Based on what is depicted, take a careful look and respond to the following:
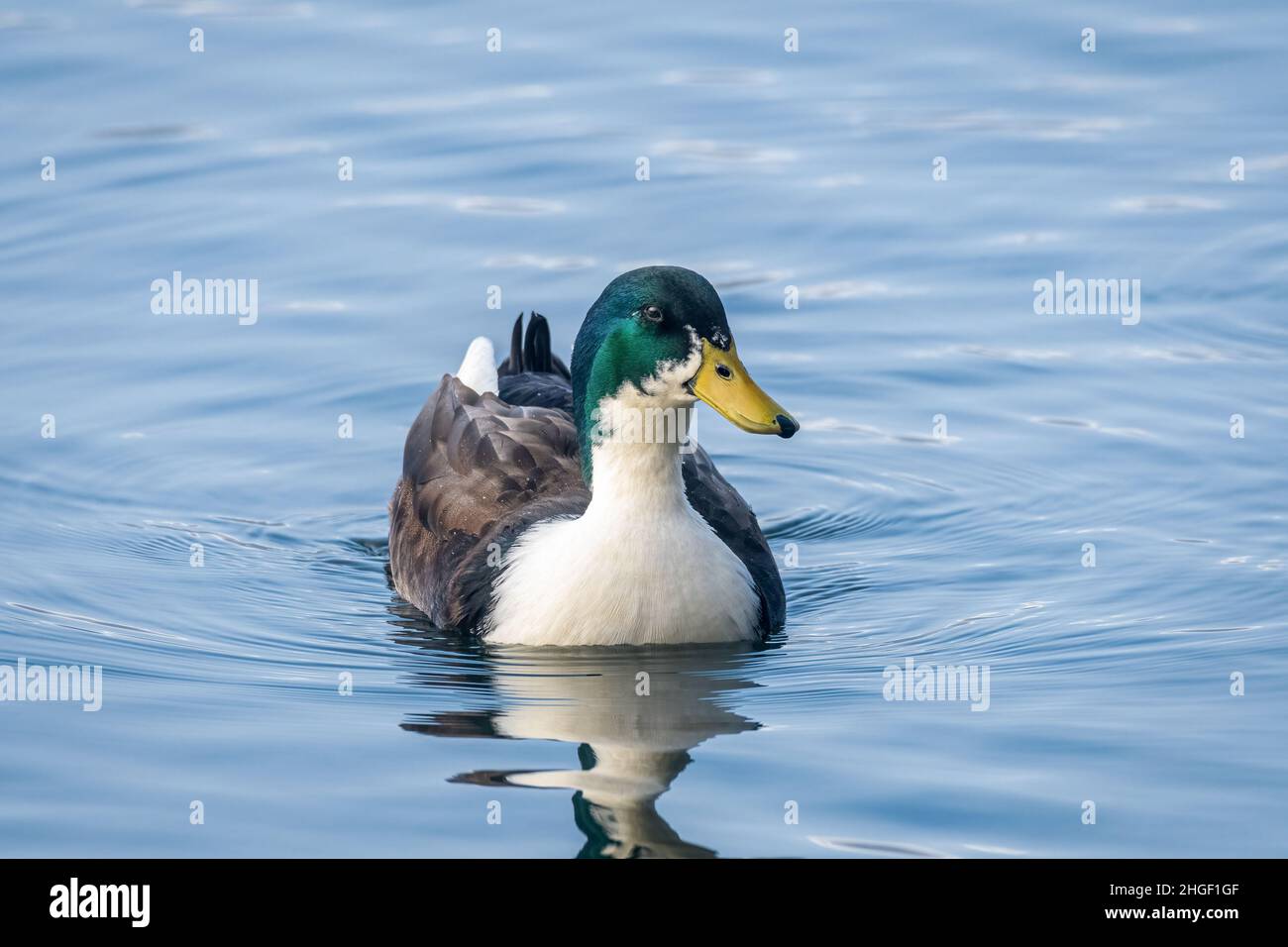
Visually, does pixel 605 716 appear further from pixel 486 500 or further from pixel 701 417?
pixel 701 417

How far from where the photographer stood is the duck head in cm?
972

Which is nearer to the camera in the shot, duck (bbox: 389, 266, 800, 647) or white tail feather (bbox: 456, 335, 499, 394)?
duck (bbox: 389, 266, 800, 647)

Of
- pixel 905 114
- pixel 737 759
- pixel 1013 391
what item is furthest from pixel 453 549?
pixel 905 114

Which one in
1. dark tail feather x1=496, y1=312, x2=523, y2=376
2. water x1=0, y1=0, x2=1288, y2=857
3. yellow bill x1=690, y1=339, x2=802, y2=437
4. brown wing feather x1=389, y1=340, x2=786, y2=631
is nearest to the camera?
water x1=0, y1=0, x2=1288, y2=857

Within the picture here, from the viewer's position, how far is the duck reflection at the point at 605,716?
27.6 ft

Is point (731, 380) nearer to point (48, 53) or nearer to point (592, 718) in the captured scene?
point (592, 718)

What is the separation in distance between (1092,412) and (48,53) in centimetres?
1065

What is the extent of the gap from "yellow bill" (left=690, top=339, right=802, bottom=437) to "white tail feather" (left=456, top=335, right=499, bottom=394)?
7.73 ft

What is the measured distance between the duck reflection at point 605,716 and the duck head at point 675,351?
1199mm

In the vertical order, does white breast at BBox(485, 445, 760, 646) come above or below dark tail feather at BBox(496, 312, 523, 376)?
below

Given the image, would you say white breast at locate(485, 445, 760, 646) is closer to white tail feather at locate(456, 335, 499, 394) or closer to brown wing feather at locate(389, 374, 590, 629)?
brown wing feather at locate(389, 374, 590, 629)

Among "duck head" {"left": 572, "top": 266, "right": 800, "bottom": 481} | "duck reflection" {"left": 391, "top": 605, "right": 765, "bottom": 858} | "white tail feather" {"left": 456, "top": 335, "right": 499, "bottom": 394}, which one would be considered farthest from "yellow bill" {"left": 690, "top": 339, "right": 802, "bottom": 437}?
"white tail feather" {"left": 456, "top": 335, "right": 499, "bottom": 394}

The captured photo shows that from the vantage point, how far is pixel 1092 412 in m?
13.5
